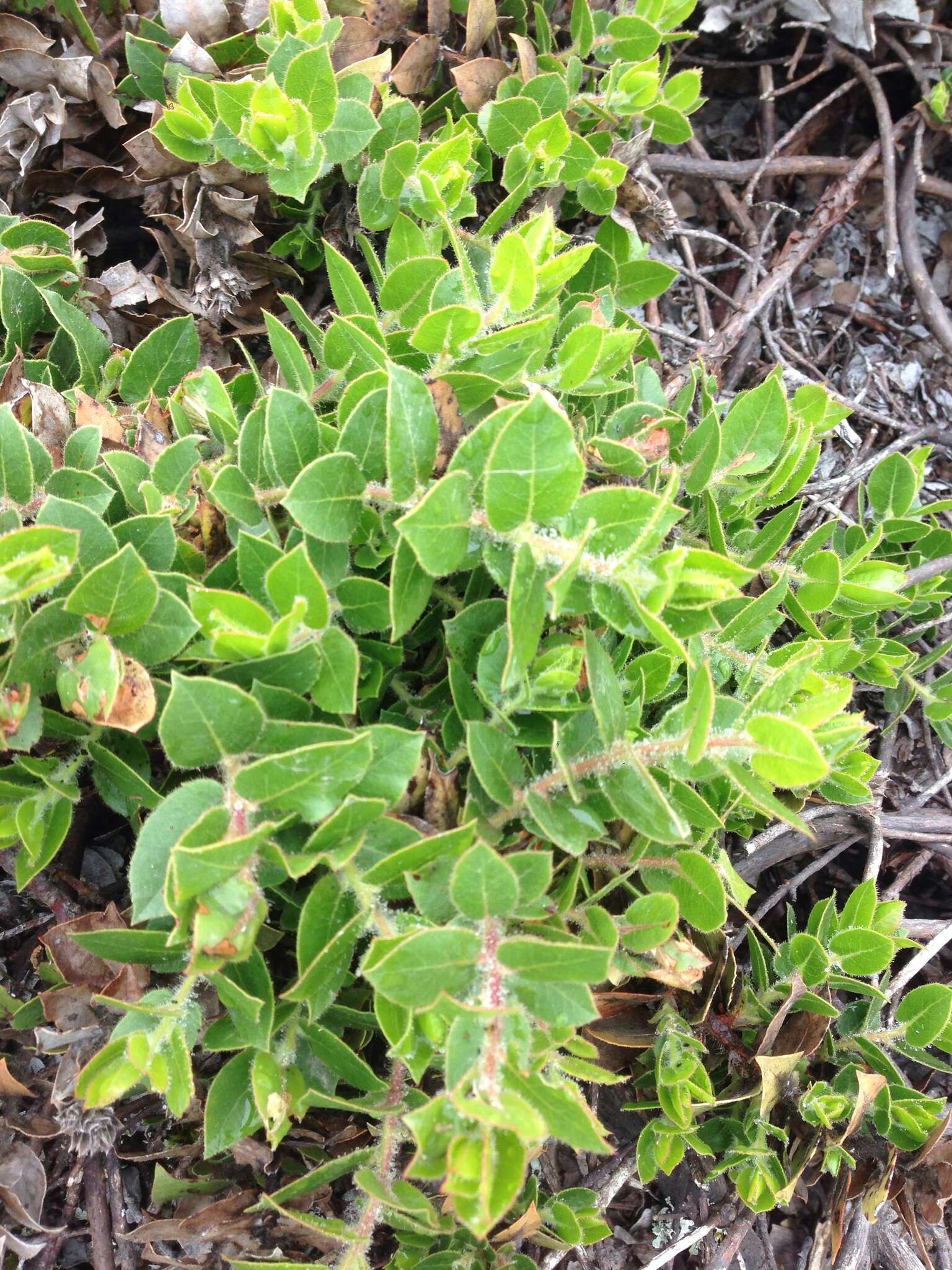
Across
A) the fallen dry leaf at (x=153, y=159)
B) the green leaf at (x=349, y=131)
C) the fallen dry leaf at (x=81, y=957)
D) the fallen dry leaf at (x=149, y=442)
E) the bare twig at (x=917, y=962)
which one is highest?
the green leaf at (x=349, y=131)

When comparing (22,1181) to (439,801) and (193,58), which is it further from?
(193,58)

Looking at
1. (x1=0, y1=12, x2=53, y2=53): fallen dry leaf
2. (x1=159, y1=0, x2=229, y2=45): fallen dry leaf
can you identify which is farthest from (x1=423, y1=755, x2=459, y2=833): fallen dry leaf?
(x1=0, y1=12, x2=53, y2=53): fallen dry leaf

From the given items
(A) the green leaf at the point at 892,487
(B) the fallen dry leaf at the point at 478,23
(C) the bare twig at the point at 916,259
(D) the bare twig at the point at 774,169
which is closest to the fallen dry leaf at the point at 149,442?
(B) the fallen dry leaf at the point at 478,23

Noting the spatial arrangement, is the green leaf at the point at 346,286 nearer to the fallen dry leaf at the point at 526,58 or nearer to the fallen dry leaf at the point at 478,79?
the fallen dry leaf at the point at 478,79

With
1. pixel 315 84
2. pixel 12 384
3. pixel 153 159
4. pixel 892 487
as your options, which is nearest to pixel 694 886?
pixel 892 487

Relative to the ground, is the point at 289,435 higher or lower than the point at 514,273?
lower

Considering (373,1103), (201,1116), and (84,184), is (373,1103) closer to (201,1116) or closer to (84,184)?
(201,1116)

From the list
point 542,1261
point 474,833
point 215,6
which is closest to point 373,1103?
point 474,833
